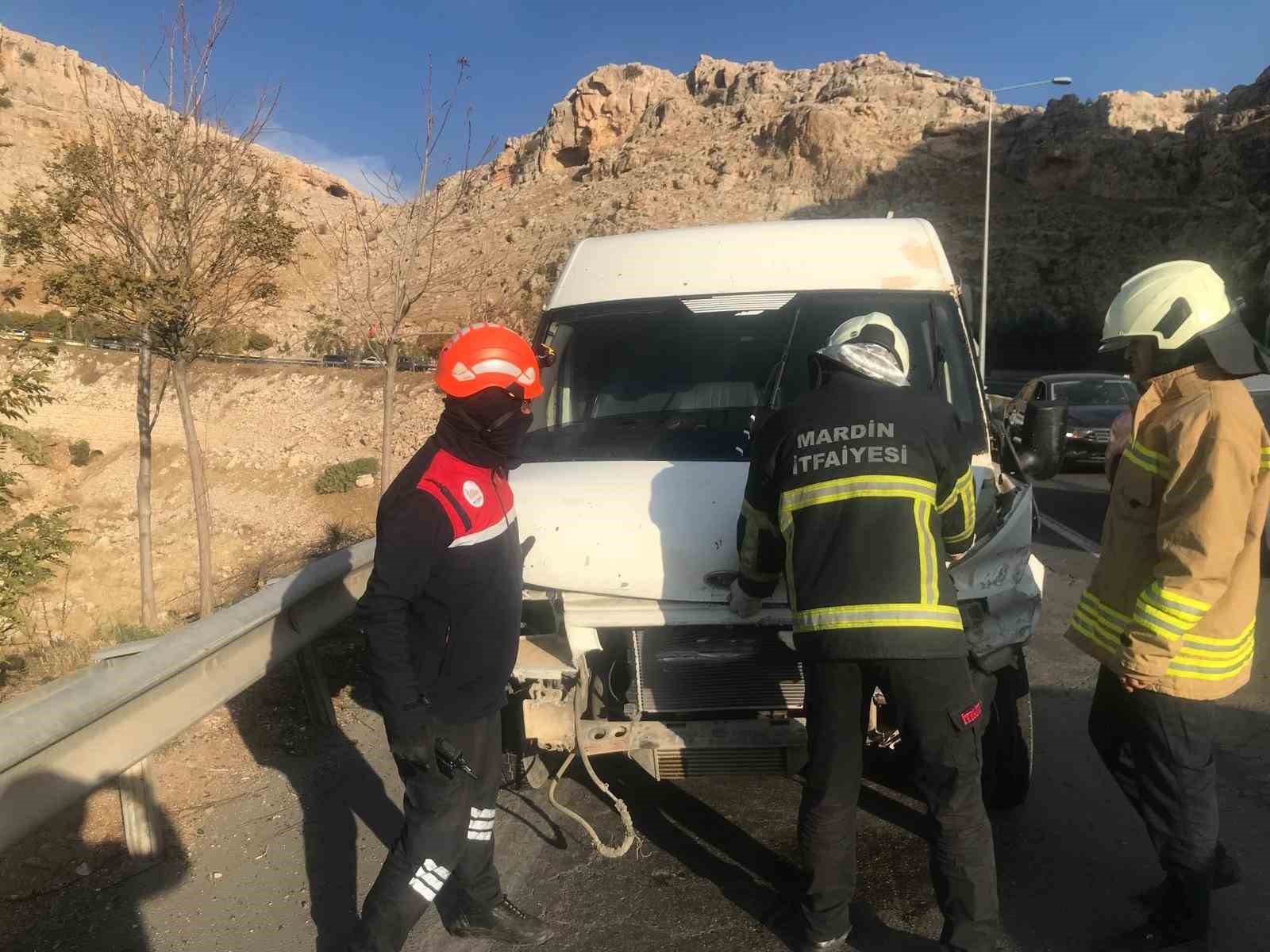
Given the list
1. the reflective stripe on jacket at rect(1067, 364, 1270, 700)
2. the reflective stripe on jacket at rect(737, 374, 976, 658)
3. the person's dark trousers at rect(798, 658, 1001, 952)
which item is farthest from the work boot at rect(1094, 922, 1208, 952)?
the reflective stripe on jacket at rect(737, 374, 976, 658)

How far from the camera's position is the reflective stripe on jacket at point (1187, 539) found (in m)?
2.63

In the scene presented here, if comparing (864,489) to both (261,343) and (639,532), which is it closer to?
(639,532)

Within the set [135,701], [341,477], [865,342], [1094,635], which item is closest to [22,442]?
[135,701]

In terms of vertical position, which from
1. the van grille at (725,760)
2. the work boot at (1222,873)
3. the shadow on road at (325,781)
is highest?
the van grille at (725,760)

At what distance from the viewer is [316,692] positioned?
4.93 meters

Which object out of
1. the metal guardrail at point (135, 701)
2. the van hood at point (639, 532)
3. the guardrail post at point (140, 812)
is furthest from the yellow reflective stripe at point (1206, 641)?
the guardrail post at point (140, 812)

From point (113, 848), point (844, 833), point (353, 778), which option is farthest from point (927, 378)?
point (113, 848)

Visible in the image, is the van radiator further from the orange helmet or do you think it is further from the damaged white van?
the orange helmet

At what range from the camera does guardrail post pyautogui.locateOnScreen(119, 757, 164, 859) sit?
11.5 feet

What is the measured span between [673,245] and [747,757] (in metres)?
2.73

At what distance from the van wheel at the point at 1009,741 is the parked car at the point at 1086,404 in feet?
37.8

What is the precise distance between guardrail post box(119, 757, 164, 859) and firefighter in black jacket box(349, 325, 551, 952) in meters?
1.19

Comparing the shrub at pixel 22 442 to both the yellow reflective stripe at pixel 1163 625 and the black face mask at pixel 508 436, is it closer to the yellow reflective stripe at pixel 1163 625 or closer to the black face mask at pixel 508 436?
the black face mask at pixel 508 436

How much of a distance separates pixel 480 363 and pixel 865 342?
3.94 ft
